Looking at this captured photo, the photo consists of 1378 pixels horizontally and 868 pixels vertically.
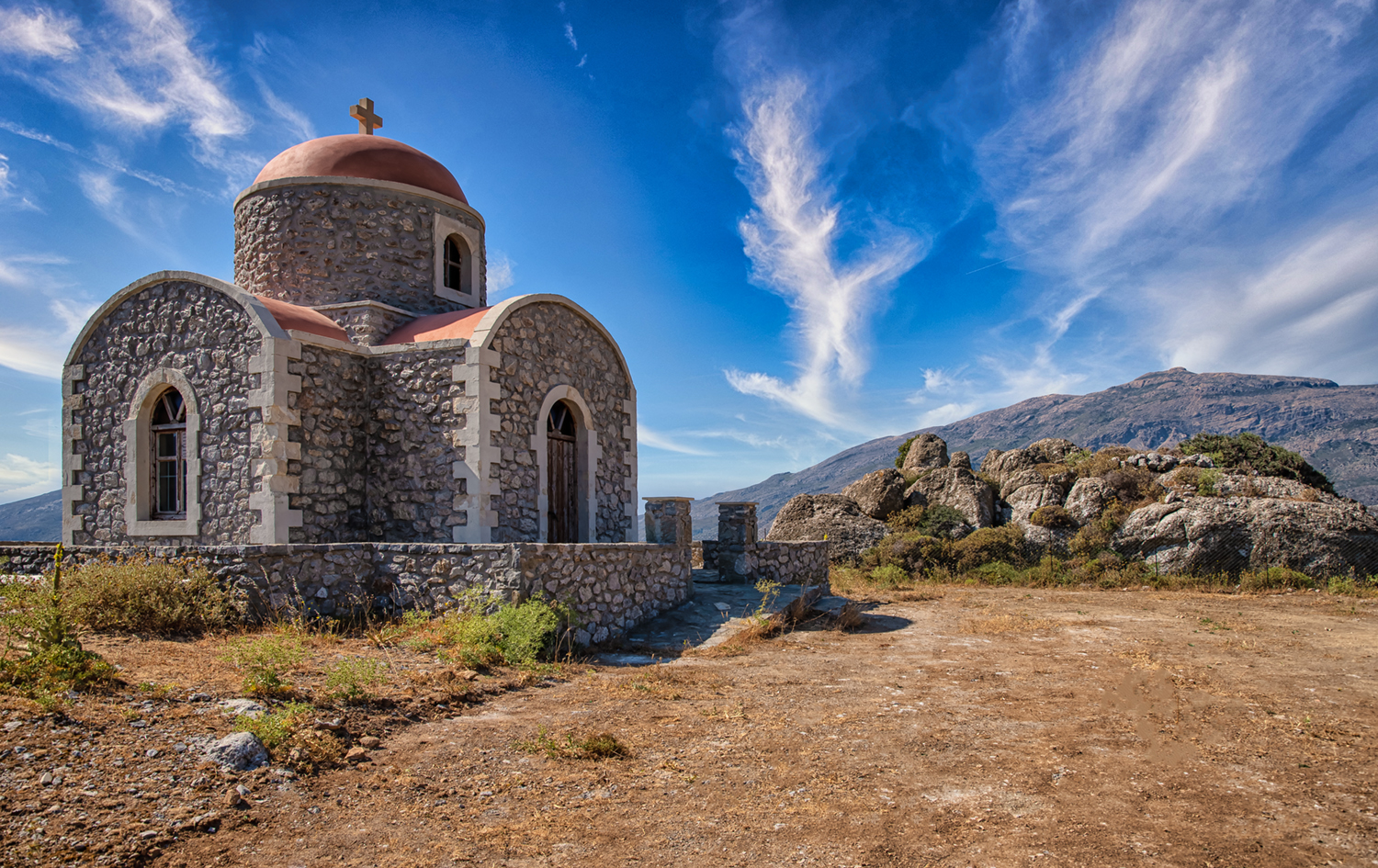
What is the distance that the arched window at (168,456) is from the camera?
424 inches

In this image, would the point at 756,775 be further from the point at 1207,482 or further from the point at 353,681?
the point at 1207,482

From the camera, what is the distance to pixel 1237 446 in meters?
18.7

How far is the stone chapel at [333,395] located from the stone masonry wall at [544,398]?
4 centimetres

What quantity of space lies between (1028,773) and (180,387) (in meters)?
11.9

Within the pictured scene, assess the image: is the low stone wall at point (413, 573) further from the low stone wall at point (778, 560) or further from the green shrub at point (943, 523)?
the green shrub at point (943, 523)

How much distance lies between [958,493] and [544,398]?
492 inches

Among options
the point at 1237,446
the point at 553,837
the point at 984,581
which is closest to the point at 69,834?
the point at 553,837

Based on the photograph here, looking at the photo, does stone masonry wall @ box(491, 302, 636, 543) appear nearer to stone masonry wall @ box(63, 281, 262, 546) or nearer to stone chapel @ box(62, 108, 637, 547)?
stone chapel @ box(62, 108, 637, 547)

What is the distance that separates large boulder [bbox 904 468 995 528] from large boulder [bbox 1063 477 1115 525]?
1.92 meters

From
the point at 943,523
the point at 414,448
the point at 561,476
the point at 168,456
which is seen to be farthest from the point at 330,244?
the point at 943,523

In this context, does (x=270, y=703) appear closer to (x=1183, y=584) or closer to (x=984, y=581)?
(x=984, y=581)

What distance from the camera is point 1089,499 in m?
17.0

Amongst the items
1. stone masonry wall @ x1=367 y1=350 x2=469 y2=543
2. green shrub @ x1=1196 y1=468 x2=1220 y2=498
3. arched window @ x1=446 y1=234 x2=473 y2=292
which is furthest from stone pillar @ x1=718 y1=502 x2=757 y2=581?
green shrub @ x1=1196 y1=468 x2=1220 y2=498

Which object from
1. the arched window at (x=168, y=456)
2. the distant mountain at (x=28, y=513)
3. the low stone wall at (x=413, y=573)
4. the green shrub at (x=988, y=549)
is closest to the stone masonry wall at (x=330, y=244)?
the arched window at (x=168, y=456)
